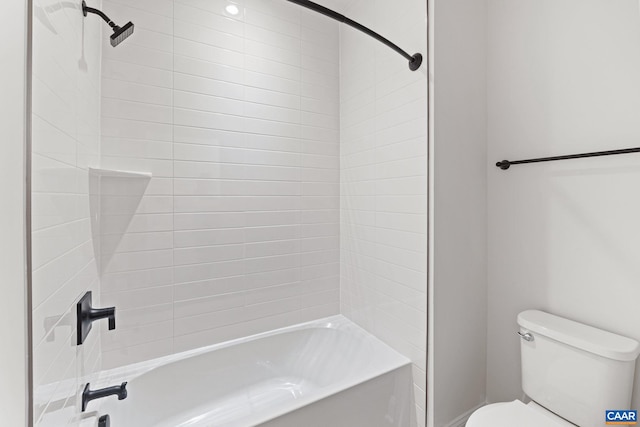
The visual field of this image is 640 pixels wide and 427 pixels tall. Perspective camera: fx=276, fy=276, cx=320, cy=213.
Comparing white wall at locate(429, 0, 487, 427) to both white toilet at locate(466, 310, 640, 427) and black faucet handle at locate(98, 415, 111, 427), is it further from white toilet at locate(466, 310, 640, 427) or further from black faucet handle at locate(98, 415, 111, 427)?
black faucet handle at locate(98, 415, 111, 427)

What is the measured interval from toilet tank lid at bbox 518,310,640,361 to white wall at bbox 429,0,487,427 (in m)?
0.28

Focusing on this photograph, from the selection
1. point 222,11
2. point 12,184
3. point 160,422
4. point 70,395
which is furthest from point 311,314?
point 222,11

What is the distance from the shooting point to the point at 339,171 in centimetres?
199

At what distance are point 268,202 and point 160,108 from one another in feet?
2.50

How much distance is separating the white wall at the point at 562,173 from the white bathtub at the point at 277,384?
0.64 metres

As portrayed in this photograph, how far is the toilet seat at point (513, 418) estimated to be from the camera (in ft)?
3.32

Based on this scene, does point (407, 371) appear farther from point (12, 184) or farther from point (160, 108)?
point (160, 108)

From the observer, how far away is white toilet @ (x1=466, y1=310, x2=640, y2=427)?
97cm

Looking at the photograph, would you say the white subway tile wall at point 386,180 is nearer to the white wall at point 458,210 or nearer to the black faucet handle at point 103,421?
the white wall at point 458,210

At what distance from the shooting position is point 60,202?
792mm

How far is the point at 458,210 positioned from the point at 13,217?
60.5 inches

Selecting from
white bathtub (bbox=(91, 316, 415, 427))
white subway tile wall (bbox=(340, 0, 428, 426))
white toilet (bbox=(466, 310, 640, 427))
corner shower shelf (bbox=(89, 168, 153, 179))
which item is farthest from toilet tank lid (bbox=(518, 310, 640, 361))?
corner shower shelf (bbox=(89, 168, 153, 179))

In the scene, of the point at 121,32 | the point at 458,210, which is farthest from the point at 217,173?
the point at 458,210

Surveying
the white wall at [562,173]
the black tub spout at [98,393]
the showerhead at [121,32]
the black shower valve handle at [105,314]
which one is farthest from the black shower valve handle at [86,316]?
the white wall at [562,173]
